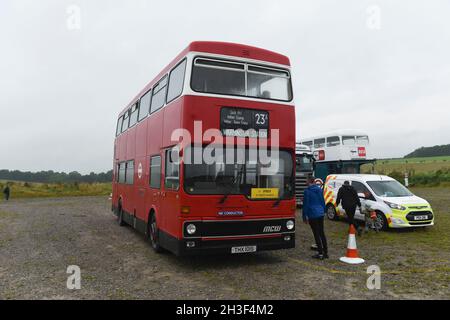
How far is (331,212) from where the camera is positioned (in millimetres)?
15008

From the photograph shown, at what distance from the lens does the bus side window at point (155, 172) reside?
28.2 feet

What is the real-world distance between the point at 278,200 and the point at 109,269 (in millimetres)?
3851

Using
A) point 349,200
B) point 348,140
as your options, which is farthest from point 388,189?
point 348,140

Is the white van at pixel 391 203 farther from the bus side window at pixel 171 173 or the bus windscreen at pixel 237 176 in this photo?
the bus side window at pixel 171 173

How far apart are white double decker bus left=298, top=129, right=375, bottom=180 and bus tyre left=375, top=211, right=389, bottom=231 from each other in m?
11.4

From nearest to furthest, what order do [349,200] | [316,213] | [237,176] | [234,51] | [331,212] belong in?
[237,176]
[234,51]
[316,213]
[349,200]
[331,212]

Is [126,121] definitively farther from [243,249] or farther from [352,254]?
[352,254]

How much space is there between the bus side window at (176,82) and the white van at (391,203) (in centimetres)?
818

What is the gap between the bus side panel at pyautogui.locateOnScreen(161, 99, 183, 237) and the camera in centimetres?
707

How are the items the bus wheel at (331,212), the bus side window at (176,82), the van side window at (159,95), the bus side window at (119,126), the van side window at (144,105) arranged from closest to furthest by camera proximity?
the bus side window at (176,82) < the van side window at (159,95) < the van side window at (144,105) < the bus wheel at (331,212) < the bus side window at (119,126)

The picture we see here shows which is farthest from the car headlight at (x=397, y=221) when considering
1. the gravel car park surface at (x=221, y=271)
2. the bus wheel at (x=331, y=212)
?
the bus wheel at (x=331, y=212)

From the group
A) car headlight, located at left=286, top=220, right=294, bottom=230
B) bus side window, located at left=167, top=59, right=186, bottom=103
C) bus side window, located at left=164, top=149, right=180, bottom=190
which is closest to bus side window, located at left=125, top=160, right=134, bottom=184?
bus side window, located at left=164, top=149, right=180, bottom=190

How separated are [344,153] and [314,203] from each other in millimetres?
16352

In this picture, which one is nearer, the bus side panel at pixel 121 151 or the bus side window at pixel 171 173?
the bus side window at pixel 171 173
